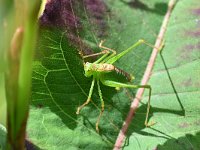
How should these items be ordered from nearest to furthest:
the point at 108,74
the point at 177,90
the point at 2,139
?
the point at 2,139 → the point at 177,90 → the point at 108,74

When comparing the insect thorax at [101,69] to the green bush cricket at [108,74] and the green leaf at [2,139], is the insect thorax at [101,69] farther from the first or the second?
the green leaf at [2,139]

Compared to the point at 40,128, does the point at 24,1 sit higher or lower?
higher

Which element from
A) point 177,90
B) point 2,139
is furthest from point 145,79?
point 2,139

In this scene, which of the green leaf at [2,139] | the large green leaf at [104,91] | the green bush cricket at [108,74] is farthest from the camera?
the green bush cricket at [108,74]

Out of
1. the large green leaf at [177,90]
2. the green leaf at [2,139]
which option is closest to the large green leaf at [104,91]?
the large green leaf at [177,90]

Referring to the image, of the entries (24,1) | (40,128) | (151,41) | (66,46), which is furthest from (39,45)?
(24,1)

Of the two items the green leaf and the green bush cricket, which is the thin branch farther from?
the green leaf

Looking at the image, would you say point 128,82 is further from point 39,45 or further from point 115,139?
point 39,45

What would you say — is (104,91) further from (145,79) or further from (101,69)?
(101,69)
